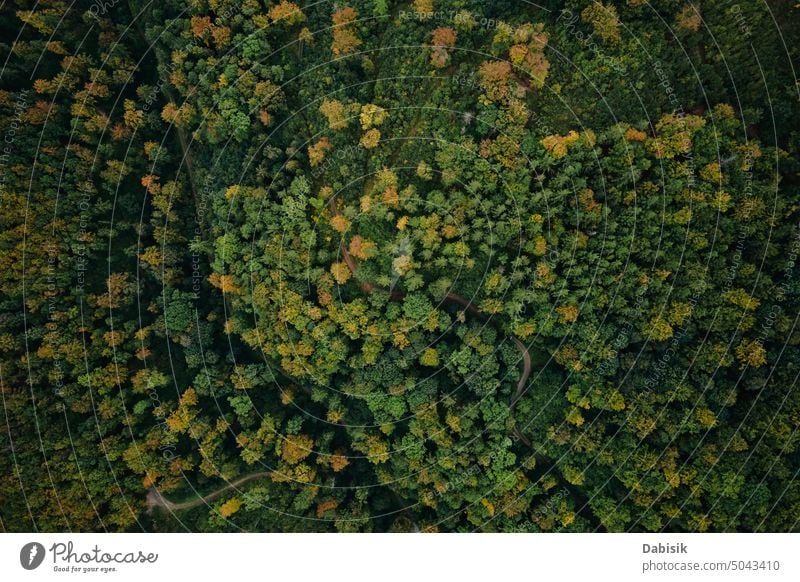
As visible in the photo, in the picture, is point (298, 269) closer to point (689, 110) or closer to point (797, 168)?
point (689, 110)
